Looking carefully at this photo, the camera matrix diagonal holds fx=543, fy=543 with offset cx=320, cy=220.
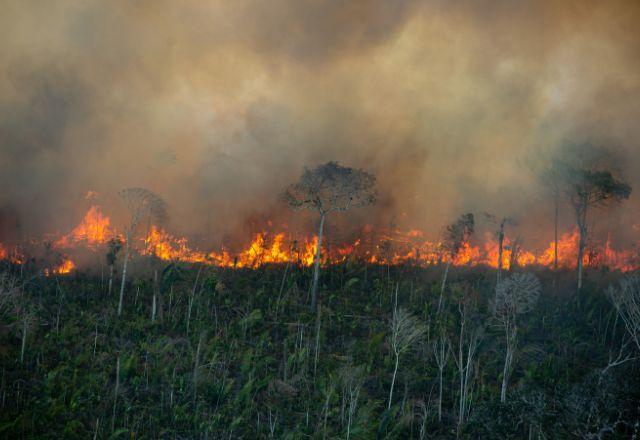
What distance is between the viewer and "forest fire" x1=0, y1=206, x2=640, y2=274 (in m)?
87.3

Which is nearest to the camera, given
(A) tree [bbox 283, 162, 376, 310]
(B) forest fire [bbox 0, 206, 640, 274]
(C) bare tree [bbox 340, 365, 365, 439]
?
(C) bare tree [bbox 340, 365, 365, 439]

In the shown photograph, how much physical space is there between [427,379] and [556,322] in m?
22.2

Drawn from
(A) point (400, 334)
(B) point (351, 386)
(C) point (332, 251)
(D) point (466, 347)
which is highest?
Result: (C) point (332, 251)

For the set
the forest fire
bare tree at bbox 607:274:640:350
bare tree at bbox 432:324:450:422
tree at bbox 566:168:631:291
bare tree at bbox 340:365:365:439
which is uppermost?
tree at bbox 566:168:631:291

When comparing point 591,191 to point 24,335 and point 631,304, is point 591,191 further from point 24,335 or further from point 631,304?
point 24,335

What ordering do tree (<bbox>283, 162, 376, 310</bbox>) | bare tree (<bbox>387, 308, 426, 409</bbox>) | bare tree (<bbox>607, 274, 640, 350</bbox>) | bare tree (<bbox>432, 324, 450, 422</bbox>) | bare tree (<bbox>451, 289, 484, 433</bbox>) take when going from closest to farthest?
bare tree (<bbox>607, 274, 640, 350</bbox>)
bare tree (<bbox>451, 289, 484, 433</bbox>)
bare tree (<bbox>432, 324, 450, 422</bbox>)
bare tree (<bbox>387, 308, 426, 409</bbox>)
tree (<bbox>283, 162, 376, 310</bbox>)

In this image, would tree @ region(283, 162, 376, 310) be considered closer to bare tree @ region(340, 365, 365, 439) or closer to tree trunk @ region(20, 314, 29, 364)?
bare tree @ region(340, 365, 365, 439)

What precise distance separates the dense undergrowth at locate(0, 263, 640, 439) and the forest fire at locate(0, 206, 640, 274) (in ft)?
36.9

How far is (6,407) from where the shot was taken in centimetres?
4456

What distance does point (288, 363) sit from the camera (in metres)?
53.8

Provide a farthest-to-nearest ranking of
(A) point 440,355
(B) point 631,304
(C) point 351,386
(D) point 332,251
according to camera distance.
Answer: (D) point 332,251, (A) point 440,355, (B) point 631,304, (C) point 351,386

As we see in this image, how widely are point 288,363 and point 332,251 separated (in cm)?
4066

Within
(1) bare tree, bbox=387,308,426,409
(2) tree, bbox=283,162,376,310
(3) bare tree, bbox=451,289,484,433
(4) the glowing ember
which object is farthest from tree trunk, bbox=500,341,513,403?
(4) the glowing ember

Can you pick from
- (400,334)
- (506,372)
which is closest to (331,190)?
(400,334)
